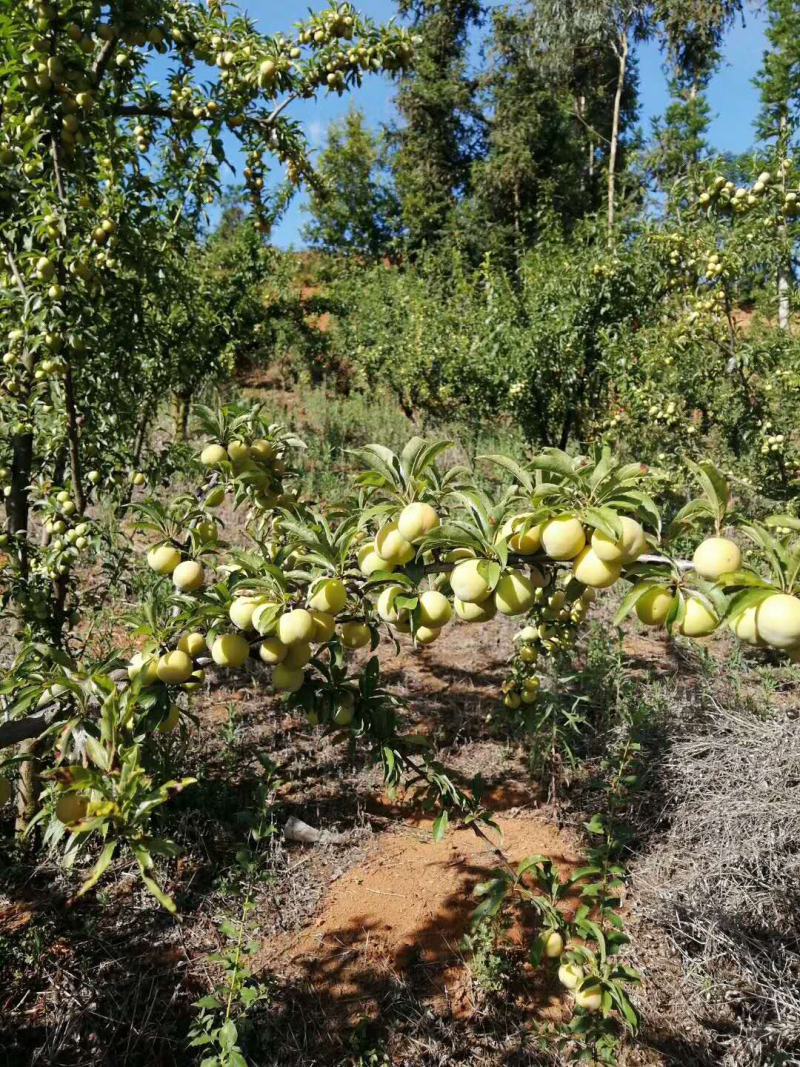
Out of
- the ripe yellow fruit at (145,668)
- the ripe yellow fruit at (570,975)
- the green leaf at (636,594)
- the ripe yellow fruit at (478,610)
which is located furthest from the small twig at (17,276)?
the ripe yellow fruit at (570,975)

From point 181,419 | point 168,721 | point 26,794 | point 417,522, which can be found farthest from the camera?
point 181,419

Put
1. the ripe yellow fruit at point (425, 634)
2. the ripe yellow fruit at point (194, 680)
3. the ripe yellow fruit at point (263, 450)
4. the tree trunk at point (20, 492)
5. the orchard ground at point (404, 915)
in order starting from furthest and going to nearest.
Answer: the tree trunk at point (20, 492) < the orchard ground at point (404, 915) < the ripe yellow fruit at point (263, 450) < the ripe yellow fruit at point (194, 680) < the ripe yellow fruit at point (425, 634)

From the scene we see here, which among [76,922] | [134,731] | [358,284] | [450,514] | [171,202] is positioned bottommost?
[76,922]

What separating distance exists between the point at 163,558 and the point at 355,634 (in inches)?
16.4

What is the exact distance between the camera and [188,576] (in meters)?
1.23

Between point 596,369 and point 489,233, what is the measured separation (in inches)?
570

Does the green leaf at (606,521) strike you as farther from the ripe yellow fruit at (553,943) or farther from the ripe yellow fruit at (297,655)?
the ripe yellow fruit at (553,943)

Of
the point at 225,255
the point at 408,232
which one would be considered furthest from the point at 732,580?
the point at 408,232

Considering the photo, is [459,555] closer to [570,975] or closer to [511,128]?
[570,975]

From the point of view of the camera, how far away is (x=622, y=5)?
17.1 metres

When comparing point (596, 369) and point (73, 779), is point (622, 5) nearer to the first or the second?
point (596, 369)

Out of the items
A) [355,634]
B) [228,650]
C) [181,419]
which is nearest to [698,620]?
[355,634]

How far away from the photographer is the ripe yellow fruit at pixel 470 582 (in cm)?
93

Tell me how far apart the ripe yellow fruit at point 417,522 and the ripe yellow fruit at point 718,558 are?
368 mm
